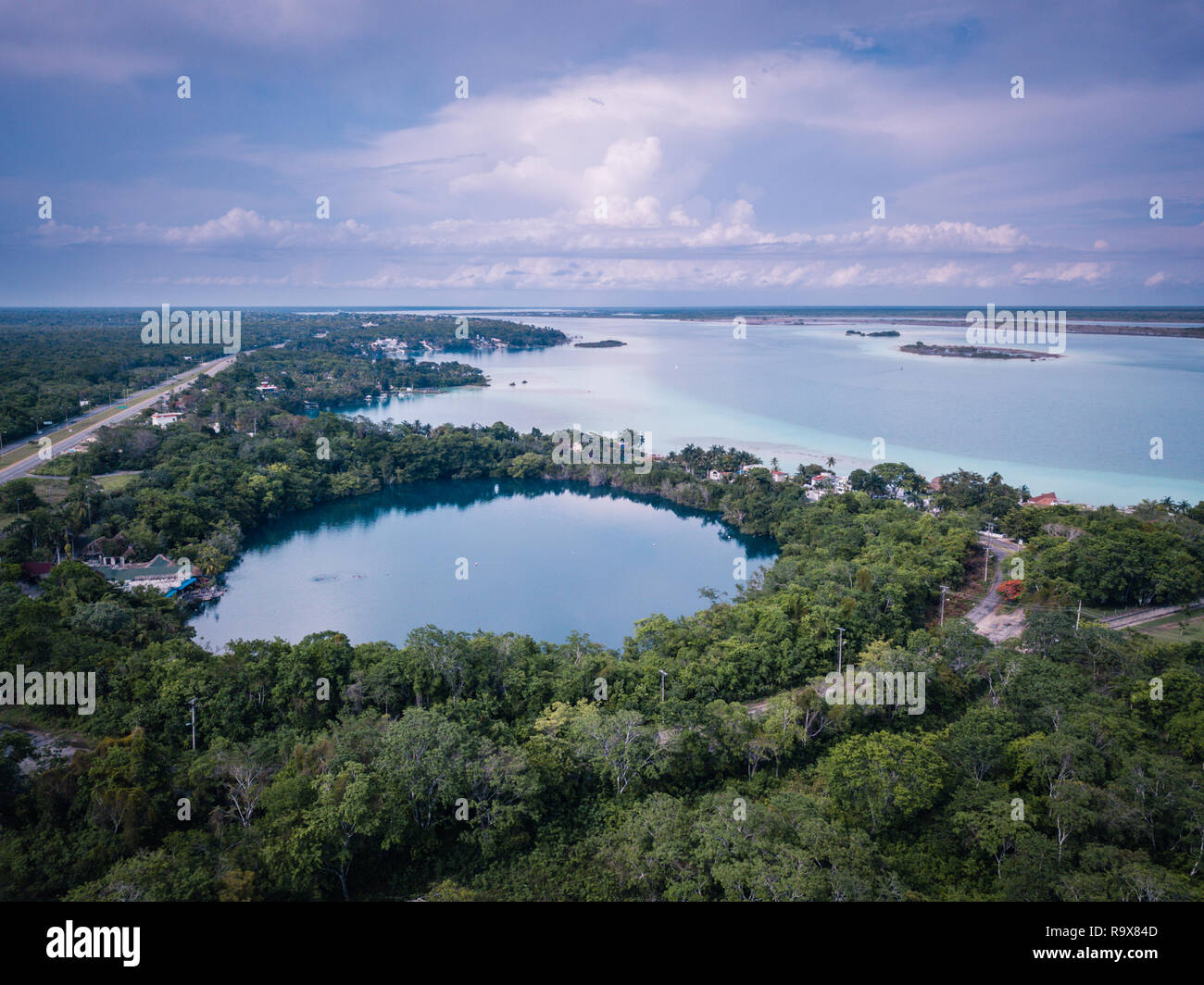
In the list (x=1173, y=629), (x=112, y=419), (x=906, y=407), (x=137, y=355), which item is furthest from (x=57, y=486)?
(x=906, y=407)

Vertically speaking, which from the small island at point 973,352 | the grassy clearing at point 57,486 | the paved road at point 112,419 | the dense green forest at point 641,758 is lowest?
the dense green forest at point 641,758

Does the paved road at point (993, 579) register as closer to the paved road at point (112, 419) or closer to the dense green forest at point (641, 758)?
the dense green forest at point (641, 758)

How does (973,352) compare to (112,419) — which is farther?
(973,352)

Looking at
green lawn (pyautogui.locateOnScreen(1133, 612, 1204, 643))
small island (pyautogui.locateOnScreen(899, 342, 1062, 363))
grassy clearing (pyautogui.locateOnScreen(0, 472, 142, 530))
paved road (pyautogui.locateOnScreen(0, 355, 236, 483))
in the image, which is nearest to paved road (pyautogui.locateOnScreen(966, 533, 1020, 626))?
green lawn (pyautogui.locateOnScreen(1133, 612, 1204, 643))

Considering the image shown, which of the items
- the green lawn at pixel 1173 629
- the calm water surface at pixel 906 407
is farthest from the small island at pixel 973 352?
the green lawn at pixel 1173 629

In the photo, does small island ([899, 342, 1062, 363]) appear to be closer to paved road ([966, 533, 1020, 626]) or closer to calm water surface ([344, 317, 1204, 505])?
calm water surface ([344, 317, 1204, 505])

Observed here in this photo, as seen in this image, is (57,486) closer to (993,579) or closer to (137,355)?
(993,579)
